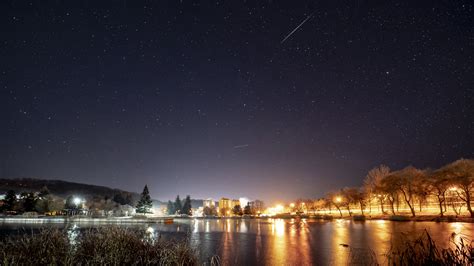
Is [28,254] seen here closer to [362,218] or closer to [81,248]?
[81,248]

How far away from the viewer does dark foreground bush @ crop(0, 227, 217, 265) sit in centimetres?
1280

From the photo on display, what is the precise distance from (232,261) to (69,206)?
129 metres

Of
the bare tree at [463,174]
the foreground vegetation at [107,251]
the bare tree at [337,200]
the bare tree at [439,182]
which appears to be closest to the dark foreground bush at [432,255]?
the foreground vegetation at [107,251]

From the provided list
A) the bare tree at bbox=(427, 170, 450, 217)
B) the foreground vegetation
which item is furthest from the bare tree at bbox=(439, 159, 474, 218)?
the foreground vegetation

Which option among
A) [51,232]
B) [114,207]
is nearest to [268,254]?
[51,232]

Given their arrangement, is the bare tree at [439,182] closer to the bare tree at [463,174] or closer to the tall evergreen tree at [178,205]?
the bare tree at [463,174]

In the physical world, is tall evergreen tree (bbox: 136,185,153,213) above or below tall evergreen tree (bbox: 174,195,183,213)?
above

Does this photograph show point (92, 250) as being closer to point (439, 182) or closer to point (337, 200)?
point (439, 182)

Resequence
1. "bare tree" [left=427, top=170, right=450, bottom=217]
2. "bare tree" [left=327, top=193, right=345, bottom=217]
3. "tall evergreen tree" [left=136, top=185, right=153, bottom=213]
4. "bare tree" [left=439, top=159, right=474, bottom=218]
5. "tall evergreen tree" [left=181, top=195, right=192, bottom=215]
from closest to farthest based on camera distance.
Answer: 1. "bare tree" [left=439, top=159, right=474, bottom=218]
2. "bare tree" [left=427, top=170, right=450, bottom=217]
3. "tall evergreen tree" [left=136, top=185, right=153, bottom=213]
4. "bare tree" [left=327, top=193, right=345, bottom=217]
5. "tall evergreen tree" [left=181, top=195, right=192, bottom=215]

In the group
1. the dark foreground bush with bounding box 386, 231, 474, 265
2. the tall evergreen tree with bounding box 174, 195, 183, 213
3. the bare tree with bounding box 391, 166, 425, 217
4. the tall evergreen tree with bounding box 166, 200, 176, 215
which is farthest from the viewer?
the tall evergreen tree with bounding box 166, 200, 176, 215

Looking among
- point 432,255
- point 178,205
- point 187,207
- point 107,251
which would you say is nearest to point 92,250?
point 107,251

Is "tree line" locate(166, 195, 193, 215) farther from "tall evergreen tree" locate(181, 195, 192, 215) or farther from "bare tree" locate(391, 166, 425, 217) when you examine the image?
"bare tree" locate(391, 166, 425, 217)

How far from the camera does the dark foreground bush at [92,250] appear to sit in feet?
42.0

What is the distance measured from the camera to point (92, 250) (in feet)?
48.4
